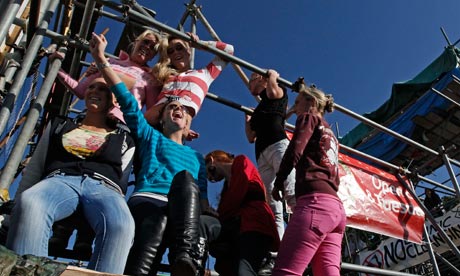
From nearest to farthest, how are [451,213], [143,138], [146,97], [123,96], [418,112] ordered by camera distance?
[123,96] → [143,138] → [146,97] → [451,213] → [418,112]

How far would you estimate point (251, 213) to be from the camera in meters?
2.38

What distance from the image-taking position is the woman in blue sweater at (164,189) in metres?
1.81

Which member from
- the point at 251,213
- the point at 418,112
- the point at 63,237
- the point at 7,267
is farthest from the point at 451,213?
the point at 7,267

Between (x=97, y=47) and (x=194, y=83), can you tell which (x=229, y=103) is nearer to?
(x=194, y=83)

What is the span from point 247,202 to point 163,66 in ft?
3.61

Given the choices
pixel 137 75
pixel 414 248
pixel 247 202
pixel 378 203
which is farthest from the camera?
pixel 414 248

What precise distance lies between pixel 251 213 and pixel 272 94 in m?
0.92

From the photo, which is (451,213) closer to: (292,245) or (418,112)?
(418,112)

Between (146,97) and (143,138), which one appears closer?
(143,138)

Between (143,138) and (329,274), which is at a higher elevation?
(143,138)

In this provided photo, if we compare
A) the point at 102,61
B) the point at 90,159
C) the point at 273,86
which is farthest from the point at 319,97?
the point at 90,159

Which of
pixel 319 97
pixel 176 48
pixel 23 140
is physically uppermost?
pixel 176 48

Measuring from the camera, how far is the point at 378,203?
4.12 m

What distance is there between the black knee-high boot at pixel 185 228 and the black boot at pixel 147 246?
2.4 inches
